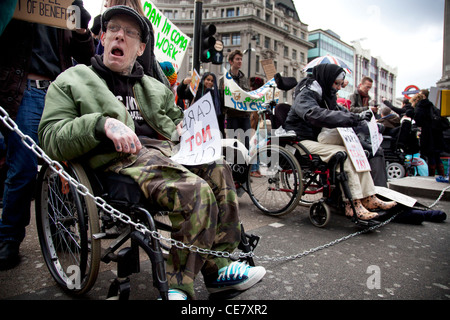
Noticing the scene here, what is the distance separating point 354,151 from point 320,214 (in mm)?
765

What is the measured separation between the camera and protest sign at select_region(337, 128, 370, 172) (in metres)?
3.07

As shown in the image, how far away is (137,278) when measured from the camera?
1.95 metres

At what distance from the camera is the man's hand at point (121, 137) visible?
4.59 feet

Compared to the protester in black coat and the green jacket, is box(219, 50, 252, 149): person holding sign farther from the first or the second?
the protester in black coat

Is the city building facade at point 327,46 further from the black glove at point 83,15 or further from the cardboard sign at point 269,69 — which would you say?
the black glove at point 83,15

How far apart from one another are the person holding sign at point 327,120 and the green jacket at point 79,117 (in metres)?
2.19

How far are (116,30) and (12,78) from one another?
815mm

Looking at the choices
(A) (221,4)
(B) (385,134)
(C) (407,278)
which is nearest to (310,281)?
(C) (407,278)

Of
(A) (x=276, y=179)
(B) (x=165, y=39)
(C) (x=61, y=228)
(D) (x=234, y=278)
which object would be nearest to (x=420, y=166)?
(A) (x=276, y=179)

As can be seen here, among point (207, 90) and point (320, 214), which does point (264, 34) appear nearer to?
point (207, 90)

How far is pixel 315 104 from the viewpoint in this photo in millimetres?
3352

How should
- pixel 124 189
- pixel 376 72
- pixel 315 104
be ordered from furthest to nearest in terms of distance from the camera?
pixel 376 72 < pixel 315 104 < pixel 124 189

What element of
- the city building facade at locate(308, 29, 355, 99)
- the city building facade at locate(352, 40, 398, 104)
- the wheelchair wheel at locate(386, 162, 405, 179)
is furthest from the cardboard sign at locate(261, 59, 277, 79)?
the city building facade at locate(352, 40, 398, 104)
